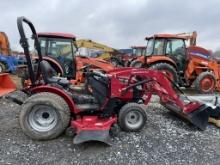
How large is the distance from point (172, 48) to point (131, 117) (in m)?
6.69

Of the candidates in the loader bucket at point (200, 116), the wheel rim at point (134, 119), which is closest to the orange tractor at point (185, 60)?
the loader bucket at point (200, 116)

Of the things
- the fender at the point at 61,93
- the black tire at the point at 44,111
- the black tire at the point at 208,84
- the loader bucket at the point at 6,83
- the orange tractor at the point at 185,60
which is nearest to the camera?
the black tire at the point at 44,111

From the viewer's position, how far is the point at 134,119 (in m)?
5.80

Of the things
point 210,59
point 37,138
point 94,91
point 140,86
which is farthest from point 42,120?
point 210,59

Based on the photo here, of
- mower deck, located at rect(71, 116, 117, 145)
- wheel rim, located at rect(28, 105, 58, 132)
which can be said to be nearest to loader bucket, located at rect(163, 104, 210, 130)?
mower deck, located at rect(71, 116, 117, 145)

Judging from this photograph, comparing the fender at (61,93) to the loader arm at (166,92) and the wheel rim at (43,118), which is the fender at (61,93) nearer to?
the wheel rim at (43,118)

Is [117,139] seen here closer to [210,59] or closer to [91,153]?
[91,153]

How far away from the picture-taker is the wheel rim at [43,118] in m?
5.37

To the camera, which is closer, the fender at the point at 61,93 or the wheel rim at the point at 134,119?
the fender at the point at 61,93

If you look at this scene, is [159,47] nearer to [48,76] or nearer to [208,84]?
[208,84]

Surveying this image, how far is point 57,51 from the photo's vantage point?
→ 10859 mm

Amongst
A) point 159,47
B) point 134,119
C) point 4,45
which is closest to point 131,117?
point 134,119

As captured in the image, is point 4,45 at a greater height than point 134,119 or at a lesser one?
greater

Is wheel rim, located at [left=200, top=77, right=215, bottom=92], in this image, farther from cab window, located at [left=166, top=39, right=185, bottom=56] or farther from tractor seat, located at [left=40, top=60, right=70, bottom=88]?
tractor seat, located at [left=40, top=60, right=70, bottom=88]
